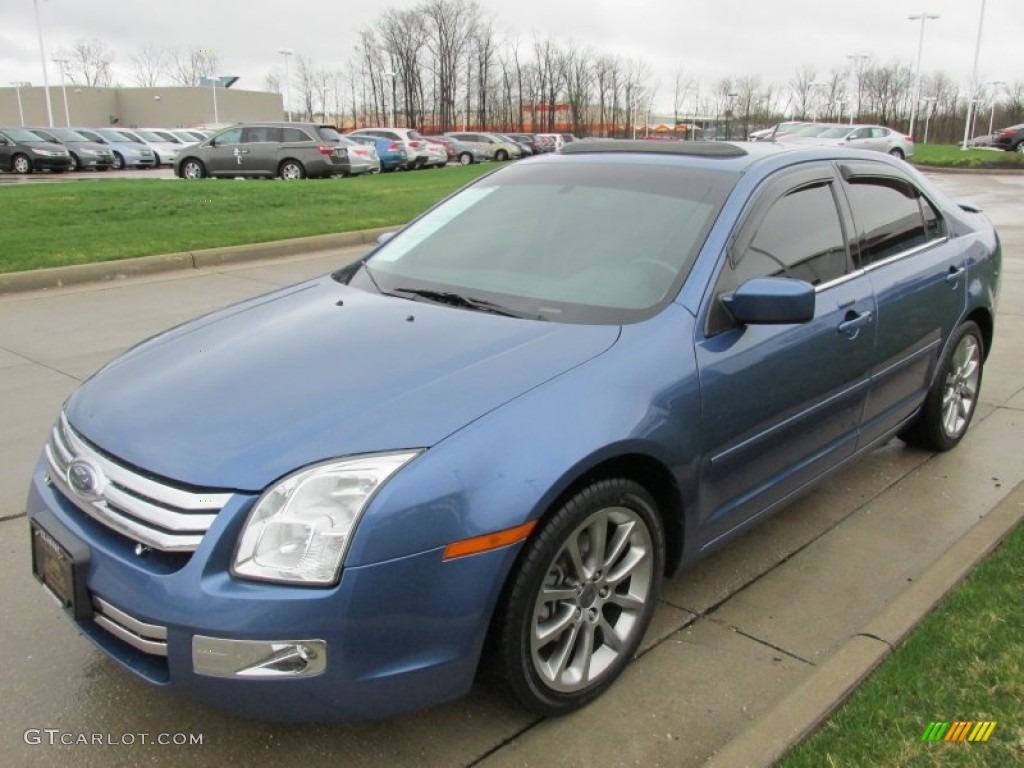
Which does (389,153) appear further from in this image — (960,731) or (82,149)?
(960,731)

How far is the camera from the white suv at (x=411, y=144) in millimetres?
31828

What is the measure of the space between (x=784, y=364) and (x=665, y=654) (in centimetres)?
111

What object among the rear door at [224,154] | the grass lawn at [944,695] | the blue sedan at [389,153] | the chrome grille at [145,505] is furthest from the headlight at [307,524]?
the blue sedan at [389,153]


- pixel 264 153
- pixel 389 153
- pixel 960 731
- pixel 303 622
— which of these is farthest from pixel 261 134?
pixel 960 731

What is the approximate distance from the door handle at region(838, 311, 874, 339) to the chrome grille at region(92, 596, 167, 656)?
2679 mm

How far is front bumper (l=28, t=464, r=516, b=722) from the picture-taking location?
210 cm

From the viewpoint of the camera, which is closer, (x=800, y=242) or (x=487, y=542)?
(x=487, y=542)

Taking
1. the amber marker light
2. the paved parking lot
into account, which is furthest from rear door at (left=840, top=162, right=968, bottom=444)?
the amber marker light

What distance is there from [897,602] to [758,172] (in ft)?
5.49

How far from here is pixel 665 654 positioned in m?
3.01

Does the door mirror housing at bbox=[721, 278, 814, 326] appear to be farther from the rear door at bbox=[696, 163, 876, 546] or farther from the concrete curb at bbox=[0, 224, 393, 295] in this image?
the concrete curb at bbox=[0, 224, 393, 295]

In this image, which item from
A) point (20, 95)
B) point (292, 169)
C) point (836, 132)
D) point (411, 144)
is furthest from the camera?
point (20, 95)

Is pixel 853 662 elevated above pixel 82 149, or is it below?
below

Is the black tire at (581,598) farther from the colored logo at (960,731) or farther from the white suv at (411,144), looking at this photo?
the white suv at (411,144)
